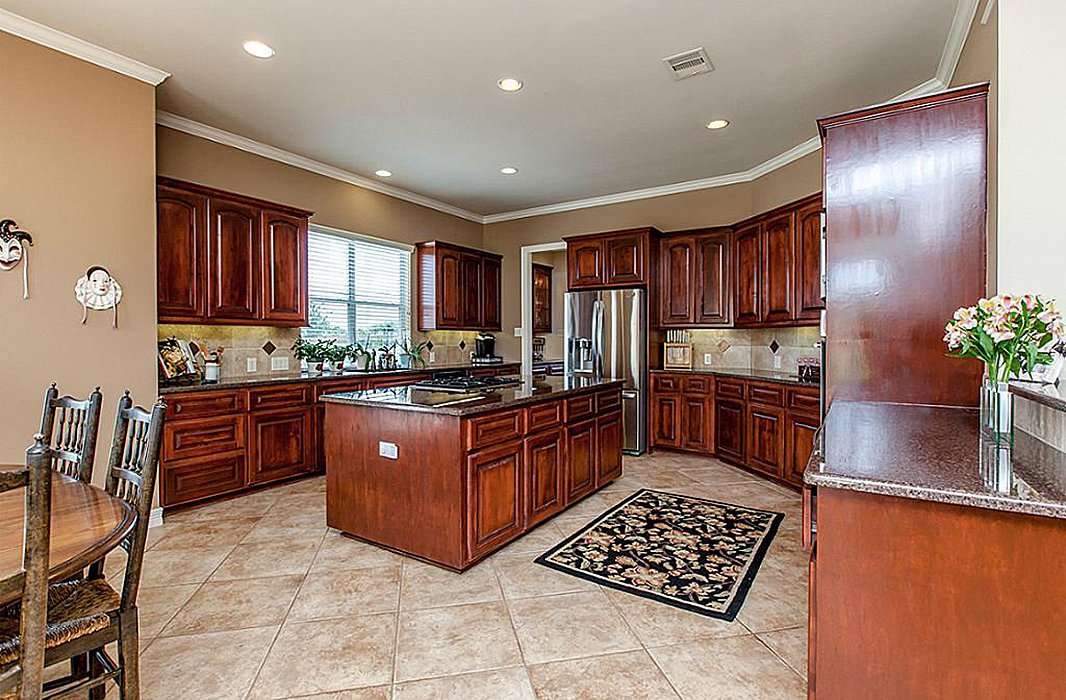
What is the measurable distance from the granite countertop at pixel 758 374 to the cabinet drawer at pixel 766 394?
0.07 m

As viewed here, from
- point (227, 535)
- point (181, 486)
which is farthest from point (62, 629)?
point (181, 486)

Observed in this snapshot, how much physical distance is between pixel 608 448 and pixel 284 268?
10.6 feet

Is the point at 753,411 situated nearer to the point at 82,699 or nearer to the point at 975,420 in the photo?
the point at 975,420

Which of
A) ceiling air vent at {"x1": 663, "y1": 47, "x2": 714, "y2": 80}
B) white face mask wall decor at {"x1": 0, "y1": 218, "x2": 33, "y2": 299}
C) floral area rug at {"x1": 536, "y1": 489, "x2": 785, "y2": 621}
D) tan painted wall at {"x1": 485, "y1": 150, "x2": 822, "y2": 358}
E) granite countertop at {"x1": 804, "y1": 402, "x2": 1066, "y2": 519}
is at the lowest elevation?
floral area rug at {"x1": 536, "y1": 489, "x2": 785, "y2": 621}

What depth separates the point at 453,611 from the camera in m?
2.44

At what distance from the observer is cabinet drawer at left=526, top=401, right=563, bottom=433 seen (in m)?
3.29

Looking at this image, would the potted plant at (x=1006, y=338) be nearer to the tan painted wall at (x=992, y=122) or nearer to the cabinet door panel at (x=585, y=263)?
the tan painted wall at (x=992, y=122)

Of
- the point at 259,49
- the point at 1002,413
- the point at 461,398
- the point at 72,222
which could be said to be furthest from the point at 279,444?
the point at 1002,413

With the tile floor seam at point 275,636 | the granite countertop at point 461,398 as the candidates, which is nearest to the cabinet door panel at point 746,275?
the granite countertop at point 461,398

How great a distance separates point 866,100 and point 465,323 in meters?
4.62

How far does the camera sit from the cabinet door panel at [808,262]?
432cm

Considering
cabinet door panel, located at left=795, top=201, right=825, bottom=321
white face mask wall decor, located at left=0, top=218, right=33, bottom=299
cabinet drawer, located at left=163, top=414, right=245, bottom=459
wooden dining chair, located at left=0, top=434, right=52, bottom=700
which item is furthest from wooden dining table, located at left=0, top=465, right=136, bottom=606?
cabinet door panel, located at left=795, top=201, right=825, bottom=321

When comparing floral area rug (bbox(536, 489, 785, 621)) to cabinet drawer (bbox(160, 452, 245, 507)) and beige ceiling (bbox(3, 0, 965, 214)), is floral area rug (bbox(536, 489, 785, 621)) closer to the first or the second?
cabinet drawer (bbox(160, 452, 245, 507))

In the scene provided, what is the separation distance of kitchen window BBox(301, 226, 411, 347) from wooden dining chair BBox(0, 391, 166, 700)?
3632 millimetres
